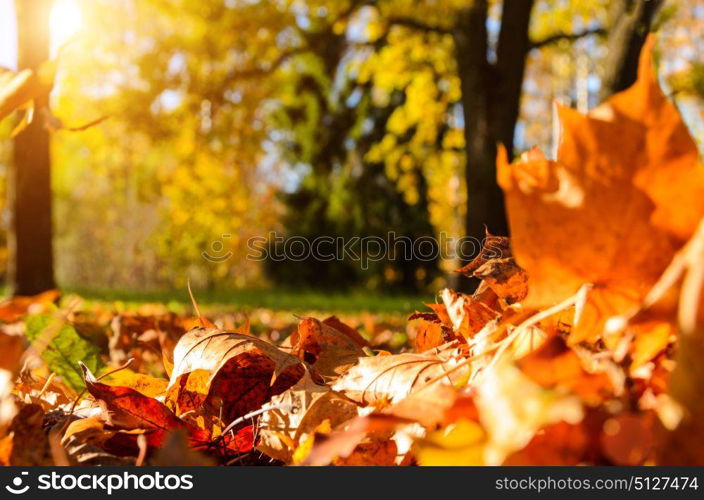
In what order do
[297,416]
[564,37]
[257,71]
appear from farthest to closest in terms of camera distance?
[257,71] → [564,37] → [297,416]

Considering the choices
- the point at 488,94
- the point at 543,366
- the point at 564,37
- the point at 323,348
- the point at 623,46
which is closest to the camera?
the point at 543,366

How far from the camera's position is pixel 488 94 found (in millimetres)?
7648

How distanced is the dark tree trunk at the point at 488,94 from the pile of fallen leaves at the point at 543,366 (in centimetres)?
685

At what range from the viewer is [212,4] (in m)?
9.48

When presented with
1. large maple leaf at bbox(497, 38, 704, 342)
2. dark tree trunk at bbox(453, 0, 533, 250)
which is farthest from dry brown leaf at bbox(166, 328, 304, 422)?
dark tree trunk at bbox(453, 0, 533, 250)

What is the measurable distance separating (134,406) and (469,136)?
7647mm

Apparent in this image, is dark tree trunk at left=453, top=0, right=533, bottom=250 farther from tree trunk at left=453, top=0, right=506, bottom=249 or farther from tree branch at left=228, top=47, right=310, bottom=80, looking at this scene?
tree branch at left=228, top=47, right=310, bottom=80

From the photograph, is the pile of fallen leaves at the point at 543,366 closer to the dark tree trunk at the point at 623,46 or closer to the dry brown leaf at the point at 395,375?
the dry brown leaf at the point at 395,375

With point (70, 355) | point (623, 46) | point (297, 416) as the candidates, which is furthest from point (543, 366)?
point (623, 46)

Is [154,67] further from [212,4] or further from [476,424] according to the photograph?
[476,424]

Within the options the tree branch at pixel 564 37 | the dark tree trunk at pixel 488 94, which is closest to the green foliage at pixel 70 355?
the dark tree trunk at pixel 488 94

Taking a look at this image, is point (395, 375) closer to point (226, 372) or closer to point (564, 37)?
point (226, 372)

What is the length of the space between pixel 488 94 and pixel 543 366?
7.68 metres

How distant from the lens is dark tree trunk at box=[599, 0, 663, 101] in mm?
5133
